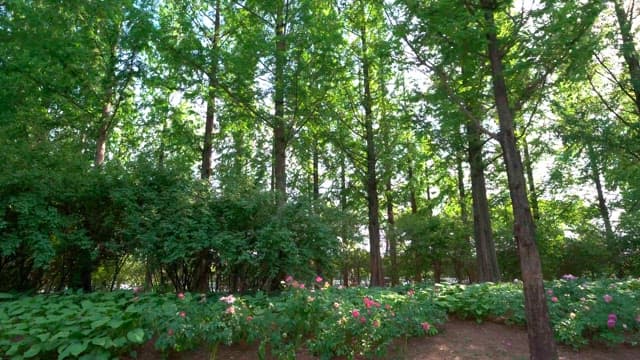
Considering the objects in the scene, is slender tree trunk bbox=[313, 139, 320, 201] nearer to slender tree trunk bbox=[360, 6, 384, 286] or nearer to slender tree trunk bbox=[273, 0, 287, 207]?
slender tree trunk bbox=[360, 6, 384, 286]

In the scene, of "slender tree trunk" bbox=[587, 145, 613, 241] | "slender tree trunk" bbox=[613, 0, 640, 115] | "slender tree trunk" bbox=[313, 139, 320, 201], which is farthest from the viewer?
"slender tree trunk" bbox=[587, 145, 613, 241]

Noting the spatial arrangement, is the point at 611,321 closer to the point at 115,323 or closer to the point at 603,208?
the point at 115,323

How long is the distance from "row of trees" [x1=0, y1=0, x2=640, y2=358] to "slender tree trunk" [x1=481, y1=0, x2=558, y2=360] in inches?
0.7

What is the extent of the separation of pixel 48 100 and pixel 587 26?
408 inches

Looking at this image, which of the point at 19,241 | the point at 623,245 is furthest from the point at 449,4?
the point at 623,245

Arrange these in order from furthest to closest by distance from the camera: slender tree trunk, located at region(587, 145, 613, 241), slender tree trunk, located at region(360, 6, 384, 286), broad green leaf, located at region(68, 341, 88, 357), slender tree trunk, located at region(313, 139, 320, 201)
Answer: slender tree trunk, located at region(587, 145, 613, 241) < slender tree trunk, located at region(313, 139, 320, 201) < slender tree trunk, located at region(360, 6, 384, 286) < broad green leaf, located at region(68, 341, 88, 357)

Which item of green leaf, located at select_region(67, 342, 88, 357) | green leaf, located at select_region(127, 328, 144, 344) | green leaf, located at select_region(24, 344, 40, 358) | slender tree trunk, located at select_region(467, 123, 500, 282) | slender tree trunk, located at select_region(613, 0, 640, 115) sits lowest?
green leaf, located at select_region(24, 344, 40, 358)

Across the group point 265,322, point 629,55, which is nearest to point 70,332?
point 265,322

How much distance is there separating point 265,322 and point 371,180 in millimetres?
7222

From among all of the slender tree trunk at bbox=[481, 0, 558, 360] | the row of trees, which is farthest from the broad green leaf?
the slender tree trunk at bbox=[481, 0, 558, 360]

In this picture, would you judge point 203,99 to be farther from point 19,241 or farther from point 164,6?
point 19,241

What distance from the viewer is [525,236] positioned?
3988 mm

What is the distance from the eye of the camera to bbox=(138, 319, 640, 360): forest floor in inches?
169

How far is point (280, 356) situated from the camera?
400 cm
